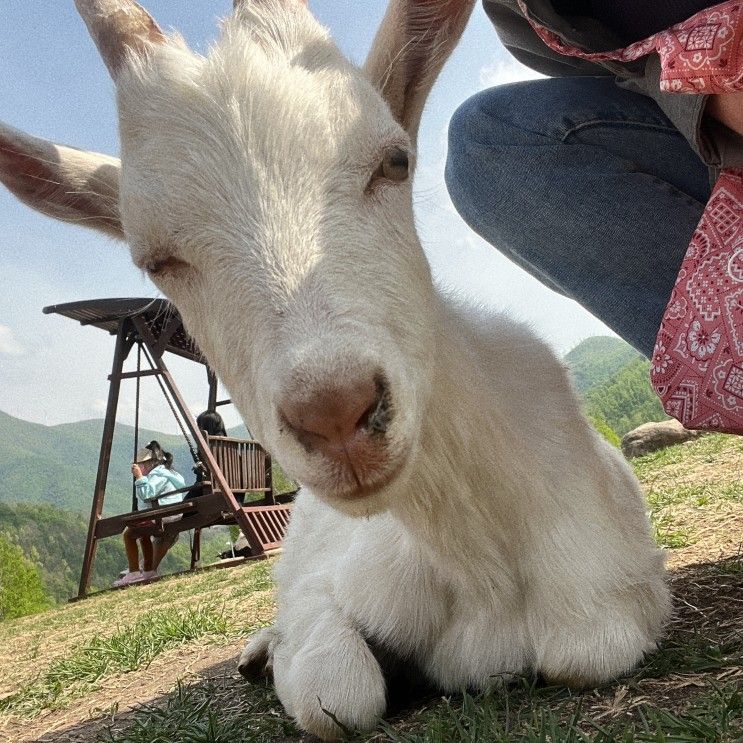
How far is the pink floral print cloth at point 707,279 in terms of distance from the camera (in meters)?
1.56

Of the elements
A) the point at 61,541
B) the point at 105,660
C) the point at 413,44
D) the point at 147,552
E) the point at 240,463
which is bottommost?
the point at 61,541

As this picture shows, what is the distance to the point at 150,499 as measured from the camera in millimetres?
13633

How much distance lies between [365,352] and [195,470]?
42.1 ft

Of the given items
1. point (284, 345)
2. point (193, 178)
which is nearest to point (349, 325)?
point (284, 345)

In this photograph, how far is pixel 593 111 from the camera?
8.01 ft

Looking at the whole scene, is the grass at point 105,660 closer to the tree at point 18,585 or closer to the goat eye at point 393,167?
the goat eye at point 393,167

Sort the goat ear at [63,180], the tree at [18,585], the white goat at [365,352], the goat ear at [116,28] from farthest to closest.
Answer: the tree at [18,585] → the goat ear at [63,180] → the goat ear at [116,28] → the white goat at [365,352]

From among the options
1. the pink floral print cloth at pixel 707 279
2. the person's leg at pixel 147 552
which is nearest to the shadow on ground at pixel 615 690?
the pink floral print cloth at pixel 707 279

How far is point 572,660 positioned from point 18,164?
190 centimetres

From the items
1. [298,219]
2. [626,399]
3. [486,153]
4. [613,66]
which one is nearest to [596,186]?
[486,153]

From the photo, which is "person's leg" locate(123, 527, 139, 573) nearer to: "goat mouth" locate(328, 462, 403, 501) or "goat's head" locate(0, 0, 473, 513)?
"goat's head" locate(0, 0, 473, 513)

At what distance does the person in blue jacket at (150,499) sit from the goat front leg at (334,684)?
11180mm

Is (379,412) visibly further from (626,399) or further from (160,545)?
(626,399)

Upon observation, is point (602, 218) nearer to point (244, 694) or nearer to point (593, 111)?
point (593, 111)
